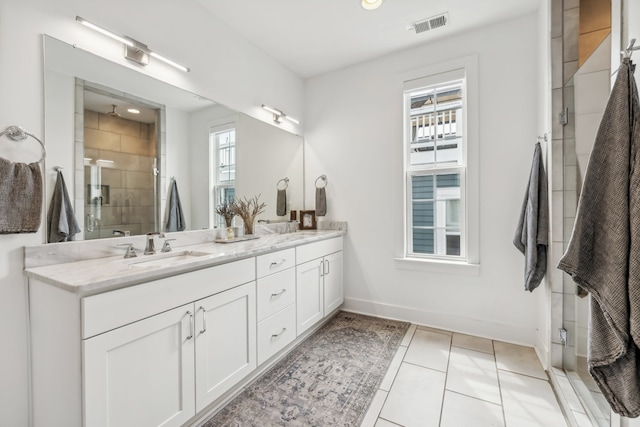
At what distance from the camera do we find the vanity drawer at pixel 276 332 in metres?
1.91

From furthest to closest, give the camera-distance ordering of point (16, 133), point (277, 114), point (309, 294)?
1. point (277, 114)
2. point (309, 294)
3. point (16, 133)

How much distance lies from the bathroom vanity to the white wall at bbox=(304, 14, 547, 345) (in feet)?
4.55

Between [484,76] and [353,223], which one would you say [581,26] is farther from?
[353,223]

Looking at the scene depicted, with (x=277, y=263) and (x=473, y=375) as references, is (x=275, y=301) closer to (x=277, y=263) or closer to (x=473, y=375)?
(x=277, y=263)

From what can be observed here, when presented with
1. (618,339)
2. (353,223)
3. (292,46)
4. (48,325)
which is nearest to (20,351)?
(48,325)

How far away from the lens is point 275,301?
2.05m

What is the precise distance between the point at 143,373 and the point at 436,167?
107 inches

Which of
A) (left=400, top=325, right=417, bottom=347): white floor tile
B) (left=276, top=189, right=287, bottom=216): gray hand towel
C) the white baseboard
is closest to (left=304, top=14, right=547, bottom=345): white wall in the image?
the white baseboard

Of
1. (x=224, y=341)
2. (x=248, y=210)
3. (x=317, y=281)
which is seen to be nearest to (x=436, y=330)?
(x=317, y=281)

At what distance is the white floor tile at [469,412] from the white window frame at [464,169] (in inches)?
44.7

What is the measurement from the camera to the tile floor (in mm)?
1545

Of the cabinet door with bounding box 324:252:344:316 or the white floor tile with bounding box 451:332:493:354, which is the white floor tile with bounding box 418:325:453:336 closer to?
the white floor tile with bounding box 451:332:493:354

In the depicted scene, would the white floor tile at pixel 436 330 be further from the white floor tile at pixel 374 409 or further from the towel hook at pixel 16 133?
the towel hook at pixel 16 133

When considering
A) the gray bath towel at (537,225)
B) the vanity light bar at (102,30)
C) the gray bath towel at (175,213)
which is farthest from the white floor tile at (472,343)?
the vanity light bar at (102,30)
